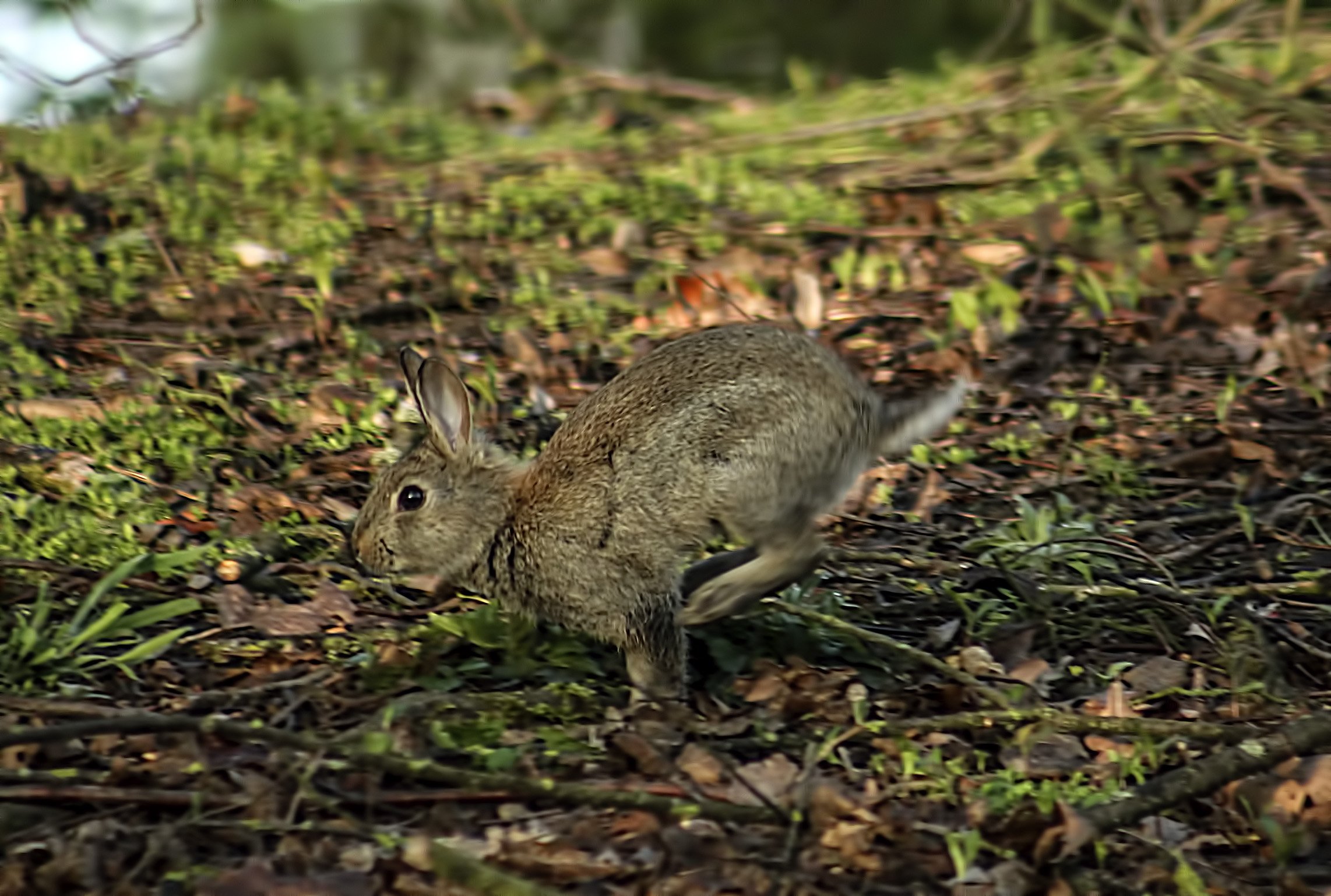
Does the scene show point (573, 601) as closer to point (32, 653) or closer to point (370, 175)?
point (32, 653)

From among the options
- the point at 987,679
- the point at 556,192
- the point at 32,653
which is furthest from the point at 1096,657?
the point at 556,192

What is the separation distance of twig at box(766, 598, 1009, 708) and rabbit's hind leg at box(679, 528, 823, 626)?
0.17 meters

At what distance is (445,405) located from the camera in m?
4.72

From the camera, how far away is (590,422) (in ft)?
15.0

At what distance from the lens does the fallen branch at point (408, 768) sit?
3545 millimetres

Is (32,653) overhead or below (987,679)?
overhead

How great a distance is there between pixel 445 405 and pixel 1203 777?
223 cm

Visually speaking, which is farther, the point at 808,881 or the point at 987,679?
the point at 987,679

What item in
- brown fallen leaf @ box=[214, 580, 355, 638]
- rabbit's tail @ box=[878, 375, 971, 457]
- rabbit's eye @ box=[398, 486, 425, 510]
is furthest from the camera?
rabbit's tail @ box=[878, 375, 971, 457]

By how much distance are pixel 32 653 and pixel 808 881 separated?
6.69 feet

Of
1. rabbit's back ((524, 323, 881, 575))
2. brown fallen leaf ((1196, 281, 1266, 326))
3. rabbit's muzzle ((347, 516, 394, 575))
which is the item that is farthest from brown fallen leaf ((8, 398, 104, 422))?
brown fallen leaf ((1196, 281, 1266, 326))

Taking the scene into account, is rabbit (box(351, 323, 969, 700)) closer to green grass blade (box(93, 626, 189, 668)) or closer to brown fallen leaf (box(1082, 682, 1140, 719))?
green grass blade (box(93, 626, 189, 668))

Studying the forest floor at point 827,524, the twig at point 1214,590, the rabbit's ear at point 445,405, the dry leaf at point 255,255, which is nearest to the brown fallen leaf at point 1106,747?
the forest floor at point 827,524

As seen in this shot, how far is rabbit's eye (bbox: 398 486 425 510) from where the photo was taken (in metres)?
4.64
